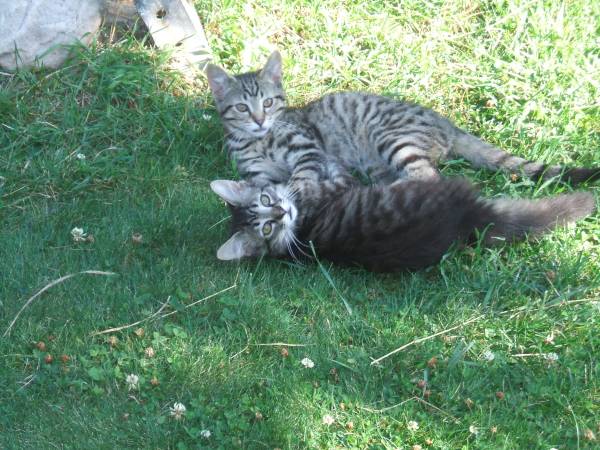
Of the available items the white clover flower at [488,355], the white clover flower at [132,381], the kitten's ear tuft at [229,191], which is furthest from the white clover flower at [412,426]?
the kitten's ear tuft at [229,191]

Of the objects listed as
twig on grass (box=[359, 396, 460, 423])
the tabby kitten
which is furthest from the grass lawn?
the tabby kitten

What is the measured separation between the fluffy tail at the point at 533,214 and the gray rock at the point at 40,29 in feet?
11.8

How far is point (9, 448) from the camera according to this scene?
3.57 m

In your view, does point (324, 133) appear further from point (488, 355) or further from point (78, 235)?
point (488, 355)

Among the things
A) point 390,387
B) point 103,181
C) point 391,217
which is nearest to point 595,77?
point 391,217

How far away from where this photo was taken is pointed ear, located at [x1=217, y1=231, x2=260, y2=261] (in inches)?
183

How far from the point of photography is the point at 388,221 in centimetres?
445

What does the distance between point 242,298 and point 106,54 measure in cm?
276

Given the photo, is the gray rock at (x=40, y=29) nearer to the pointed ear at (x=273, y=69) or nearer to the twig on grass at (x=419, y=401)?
the pointed ear at (x=273, y=69)

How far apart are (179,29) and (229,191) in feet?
6.34

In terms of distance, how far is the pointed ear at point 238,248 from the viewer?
15.2 ft

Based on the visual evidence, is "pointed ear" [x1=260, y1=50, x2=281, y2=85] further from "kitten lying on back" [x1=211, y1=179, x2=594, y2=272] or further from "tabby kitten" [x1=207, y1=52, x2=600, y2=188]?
"kitten lying on back" [x1=211, y1=179, x2=594, y2=272]

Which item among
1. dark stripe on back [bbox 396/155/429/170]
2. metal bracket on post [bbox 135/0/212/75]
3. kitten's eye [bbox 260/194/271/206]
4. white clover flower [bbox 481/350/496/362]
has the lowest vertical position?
white clover flower [bbox 481/350/496/362]

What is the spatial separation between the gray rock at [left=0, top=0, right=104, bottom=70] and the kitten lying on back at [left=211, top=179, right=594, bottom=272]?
2164 mm
